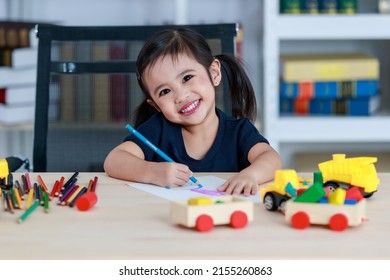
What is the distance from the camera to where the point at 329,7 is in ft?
8.13

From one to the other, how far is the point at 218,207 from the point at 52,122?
91cm

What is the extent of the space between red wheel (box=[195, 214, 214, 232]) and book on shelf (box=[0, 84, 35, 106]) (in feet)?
6.09

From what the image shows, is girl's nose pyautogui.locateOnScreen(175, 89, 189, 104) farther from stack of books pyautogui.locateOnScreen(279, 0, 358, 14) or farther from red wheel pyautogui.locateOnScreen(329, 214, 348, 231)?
stack of books pyautogui.locateOnScreen(279, 0, 358, 14)

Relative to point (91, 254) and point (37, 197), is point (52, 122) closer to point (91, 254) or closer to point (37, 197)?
point (37, 197)

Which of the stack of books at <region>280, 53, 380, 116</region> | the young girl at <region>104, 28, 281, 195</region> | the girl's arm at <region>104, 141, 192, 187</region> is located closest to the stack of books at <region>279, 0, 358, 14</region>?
the stack of books at <region>280, 53, 380, 116</region>

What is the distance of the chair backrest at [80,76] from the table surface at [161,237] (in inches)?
27.8

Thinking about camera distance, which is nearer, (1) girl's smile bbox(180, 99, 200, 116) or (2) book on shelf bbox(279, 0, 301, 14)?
(1) girl's smile bbox(180, 99, 200, 116)

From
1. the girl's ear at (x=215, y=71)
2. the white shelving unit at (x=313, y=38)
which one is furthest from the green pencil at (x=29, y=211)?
the white shelving unit at (x=313, y=38)

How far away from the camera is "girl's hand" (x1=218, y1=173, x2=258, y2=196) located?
102 cm

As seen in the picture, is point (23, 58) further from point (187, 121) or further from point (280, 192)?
point (280, 192)

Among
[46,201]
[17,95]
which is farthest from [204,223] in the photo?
[17,95]

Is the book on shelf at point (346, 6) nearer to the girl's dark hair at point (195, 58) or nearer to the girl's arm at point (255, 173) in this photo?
the girl's dark hair at point (195, 58)

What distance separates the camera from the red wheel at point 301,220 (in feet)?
2.64

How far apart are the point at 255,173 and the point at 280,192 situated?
0.22 meters
